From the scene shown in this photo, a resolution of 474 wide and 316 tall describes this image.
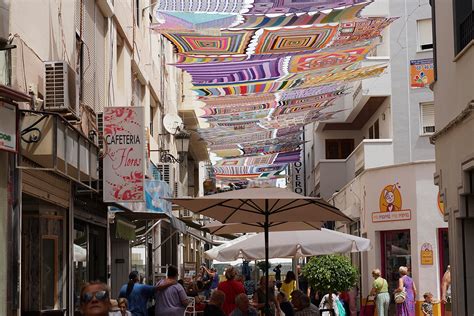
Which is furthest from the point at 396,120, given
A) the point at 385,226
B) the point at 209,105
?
the point at 209,105

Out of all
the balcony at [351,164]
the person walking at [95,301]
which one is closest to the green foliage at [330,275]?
the balcony at [351,164]

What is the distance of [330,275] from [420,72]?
34.7 ft

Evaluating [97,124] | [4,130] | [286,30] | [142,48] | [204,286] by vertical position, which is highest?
[142,48]

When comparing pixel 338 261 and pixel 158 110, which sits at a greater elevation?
pixel 158 110

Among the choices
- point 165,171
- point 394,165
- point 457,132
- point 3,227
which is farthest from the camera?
point 165,171

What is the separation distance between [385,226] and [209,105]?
9259mm

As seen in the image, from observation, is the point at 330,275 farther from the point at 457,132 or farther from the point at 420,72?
the point at 420,72

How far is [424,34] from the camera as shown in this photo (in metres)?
31.8

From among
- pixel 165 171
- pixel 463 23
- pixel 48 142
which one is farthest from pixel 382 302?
pixel 48 142

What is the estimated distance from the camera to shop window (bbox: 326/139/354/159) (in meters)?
42.2

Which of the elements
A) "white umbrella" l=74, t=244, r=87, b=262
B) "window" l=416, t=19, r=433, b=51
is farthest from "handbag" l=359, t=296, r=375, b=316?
"window" l=416, t=19, r=433, b=51

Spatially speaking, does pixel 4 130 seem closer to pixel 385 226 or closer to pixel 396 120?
pixel 385 226

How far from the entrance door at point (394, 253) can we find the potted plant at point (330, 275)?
443 cm

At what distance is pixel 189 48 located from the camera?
15648 millimetres
